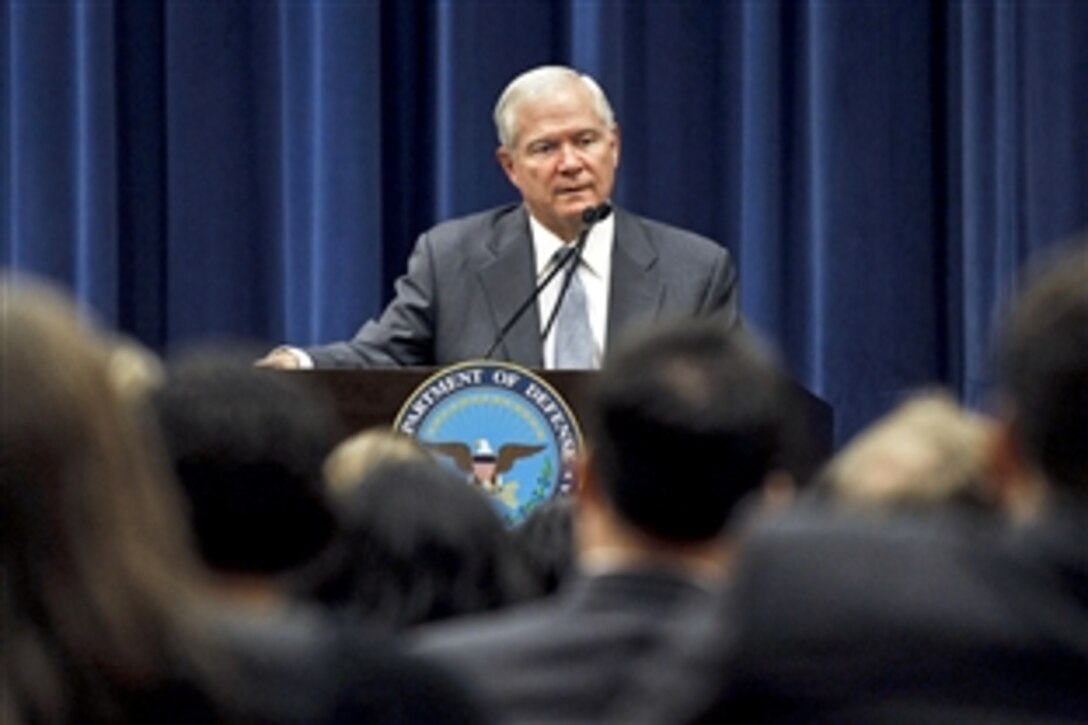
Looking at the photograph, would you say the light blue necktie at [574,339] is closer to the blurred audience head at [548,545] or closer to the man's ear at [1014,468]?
the blurred audience head at [548,545]

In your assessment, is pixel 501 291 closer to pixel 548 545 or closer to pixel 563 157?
pixel 563 157

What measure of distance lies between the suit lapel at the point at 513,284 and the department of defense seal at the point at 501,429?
3.38 feet

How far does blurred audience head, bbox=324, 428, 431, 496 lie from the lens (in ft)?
7.67

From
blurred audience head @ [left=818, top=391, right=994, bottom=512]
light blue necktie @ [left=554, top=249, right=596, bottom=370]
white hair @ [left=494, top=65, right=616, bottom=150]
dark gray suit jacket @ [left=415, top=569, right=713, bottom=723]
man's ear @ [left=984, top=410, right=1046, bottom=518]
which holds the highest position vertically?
white hair @ [left=494, top=65, right=616, bottom=150]

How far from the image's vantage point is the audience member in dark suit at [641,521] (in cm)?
183

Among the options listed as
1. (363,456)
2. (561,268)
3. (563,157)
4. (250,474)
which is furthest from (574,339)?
(250,474)

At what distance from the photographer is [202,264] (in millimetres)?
6777

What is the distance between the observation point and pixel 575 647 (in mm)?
1845

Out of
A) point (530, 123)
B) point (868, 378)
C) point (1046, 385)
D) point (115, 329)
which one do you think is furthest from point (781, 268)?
point (1046, 385)

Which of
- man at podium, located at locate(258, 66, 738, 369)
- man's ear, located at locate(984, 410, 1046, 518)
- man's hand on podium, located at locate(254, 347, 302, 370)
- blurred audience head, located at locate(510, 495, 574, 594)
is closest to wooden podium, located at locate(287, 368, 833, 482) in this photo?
man's hand on podium, located at locate(254, 347, 302, 370)

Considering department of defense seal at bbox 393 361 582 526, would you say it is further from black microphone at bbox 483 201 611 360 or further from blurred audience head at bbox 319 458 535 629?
blurred audience head at bbox 319 458 535 629

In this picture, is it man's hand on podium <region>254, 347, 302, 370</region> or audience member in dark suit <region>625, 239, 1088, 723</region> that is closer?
audience member in dark suit <region>625, 239, 1088, 723</region>

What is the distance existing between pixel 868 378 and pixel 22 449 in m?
4.97

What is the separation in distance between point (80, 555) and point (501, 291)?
11.7ft
